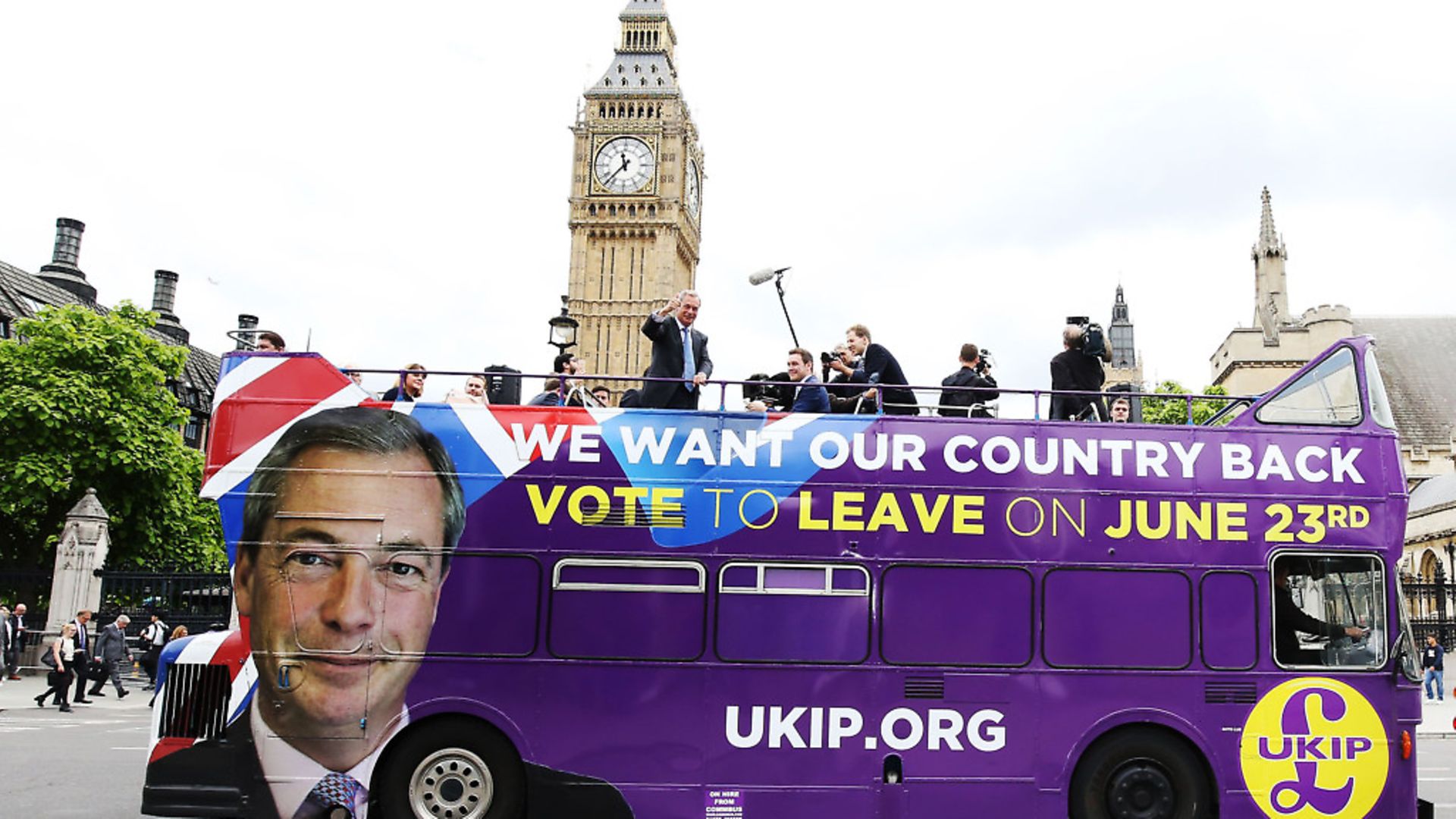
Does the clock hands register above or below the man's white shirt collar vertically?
above

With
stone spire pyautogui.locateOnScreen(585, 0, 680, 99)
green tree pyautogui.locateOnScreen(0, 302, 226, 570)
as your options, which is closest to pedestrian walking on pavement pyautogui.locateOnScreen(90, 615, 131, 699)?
green tree pyautogui.locateOnScreen(0, 302, 226, 570)

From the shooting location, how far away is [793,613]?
8.42 meters

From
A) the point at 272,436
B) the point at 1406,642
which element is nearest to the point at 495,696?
the point at 272,436

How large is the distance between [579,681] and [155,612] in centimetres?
1885

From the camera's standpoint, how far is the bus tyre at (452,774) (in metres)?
8.16

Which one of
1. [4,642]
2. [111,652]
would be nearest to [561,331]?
[111,652]

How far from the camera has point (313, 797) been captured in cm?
816

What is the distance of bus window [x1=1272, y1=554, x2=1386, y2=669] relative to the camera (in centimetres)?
860

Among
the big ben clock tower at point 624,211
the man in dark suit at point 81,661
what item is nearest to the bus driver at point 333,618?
the man in dark suit at point 81,661

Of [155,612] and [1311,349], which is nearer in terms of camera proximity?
[155,612]

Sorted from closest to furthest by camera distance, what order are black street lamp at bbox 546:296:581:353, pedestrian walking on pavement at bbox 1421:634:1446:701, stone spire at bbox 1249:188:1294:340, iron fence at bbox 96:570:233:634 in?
black street lamp at bbox 546:296:581:353
iron fence at bbox 96:570:233:634
pedestrian walking on pavement at bbox 1421:634:1446:701
stone spire at bbox 1249:188:1294:340

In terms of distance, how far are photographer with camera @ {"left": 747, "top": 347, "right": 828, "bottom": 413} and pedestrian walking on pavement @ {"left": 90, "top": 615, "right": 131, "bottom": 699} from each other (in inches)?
699

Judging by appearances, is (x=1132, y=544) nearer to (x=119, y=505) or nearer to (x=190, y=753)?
(x=190, y=753)

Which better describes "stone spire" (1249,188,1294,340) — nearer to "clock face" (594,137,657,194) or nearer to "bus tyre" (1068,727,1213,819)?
"clock face" (594,137,657,194)
